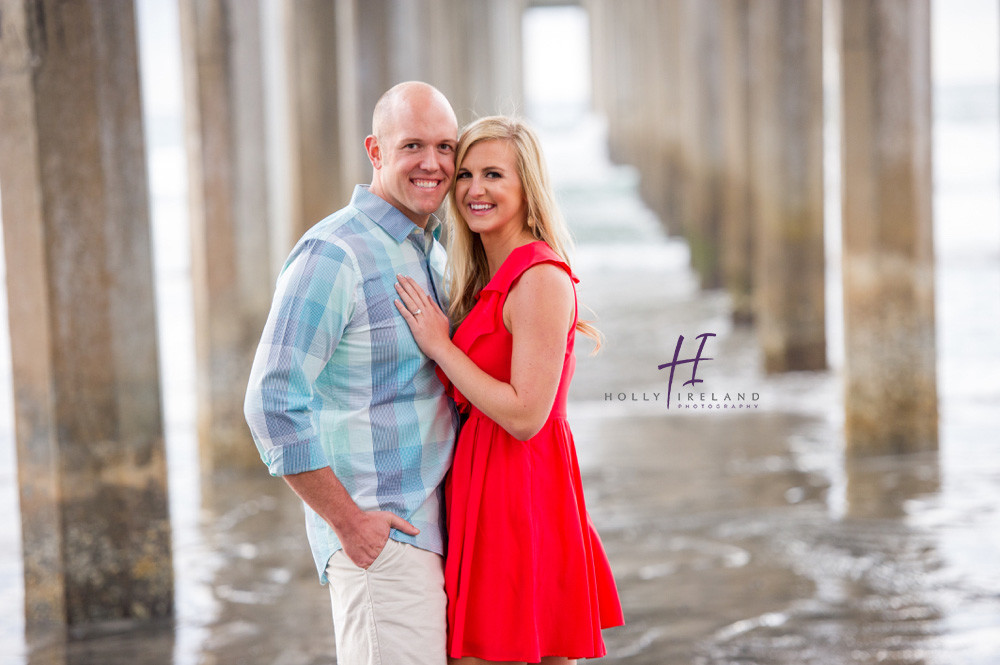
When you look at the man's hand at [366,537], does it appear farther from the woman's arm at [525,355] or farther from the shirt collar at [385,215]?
the shirt collar at [385,215]

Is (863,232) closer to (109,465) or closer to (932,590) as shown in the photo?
(932,590)

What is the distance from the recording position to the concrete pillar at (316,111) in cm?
813

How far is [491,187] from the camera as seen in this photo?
7.60 ft

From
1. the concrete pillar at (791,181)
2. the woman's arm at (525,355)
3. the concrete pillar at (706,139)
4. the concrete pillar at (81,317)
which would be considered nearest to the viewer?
the woman's arm at (525,355)

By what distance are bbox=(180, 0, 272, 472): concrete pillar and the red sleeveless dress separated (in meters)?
4.53

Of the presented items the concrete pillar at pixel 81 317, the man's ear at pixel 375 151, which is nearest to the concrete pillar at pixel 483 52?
the concrete pillar at pixel 81 317

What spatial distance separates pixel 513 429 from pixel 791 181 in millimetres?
7345

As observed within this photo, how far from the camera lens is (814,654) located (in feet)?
12.1

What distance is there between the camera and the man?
7.05 feet

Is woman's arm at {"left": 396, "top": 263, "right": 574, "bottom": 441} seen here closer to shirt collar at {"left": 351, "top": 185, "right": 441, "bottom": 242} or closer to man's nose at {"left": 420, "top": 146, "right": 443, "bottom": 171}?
shirt collar at {"left": 351, "top": 185, "right": 441, "bottom": 242}

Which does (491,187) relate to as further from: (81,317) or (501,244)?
(81,317)

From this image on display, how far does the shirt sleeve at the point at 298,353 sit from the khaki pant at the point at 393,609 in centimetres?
24

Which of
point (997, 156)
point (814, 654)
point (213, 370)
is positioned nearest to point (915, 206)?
point (814, 654)

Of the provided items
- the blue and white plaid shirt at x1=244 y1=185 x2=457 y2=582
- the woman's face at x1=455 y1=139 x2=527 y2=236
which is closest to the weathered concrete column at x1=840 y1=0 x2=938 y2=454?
the woman's face at x1=455 y1=139 x2=527 y2=236
